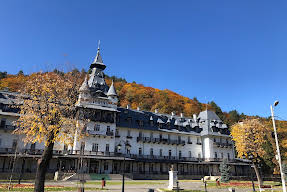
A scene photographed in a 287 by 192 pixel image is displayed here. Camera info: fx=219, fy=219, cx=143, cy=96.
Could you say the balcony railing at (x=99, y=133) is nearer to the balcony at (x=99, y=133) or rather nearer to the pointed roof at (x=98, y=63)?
the balcony at (x=99, y=133)

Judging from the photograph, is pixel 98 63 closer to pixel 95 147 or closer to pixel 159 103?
pixel 95 147

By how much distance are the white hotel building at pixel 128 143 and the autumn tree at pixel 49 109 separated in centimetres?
1442

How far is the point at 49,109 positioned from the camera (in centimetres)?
1864

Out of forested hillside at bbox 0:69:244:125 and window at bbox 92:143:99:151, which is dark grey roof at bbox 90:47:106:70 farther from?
forested hillside at bbox 0:69:244:125

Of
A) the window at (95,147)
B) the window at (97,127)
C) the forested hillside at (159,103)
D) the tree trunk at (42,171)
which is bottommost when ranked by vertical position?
the tree trunk at (42,171)

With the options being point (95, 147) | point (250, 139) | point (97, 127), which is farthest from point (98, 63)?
point (250, 139)

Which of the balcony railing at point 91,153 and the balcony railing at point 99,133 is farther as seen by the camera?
the balcony railing at point 99,133

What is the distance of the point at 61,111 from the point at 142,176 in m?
30.7

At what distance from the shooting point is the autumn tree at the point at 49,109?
18.1 metres

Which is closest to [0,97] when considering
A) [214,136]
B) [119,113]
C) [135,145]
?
[119,113]

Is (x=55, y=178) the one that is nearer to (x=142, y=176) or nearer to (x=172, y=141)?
(x=142, y=176)

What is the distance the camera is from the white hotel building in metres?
39.1

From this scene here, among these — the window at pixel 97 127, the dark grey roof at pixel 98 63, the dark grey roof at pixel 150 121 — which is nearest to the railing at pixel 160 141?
the dark grey roof at pixel 150 121

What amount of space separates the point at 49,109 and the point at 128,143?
2443 cm
